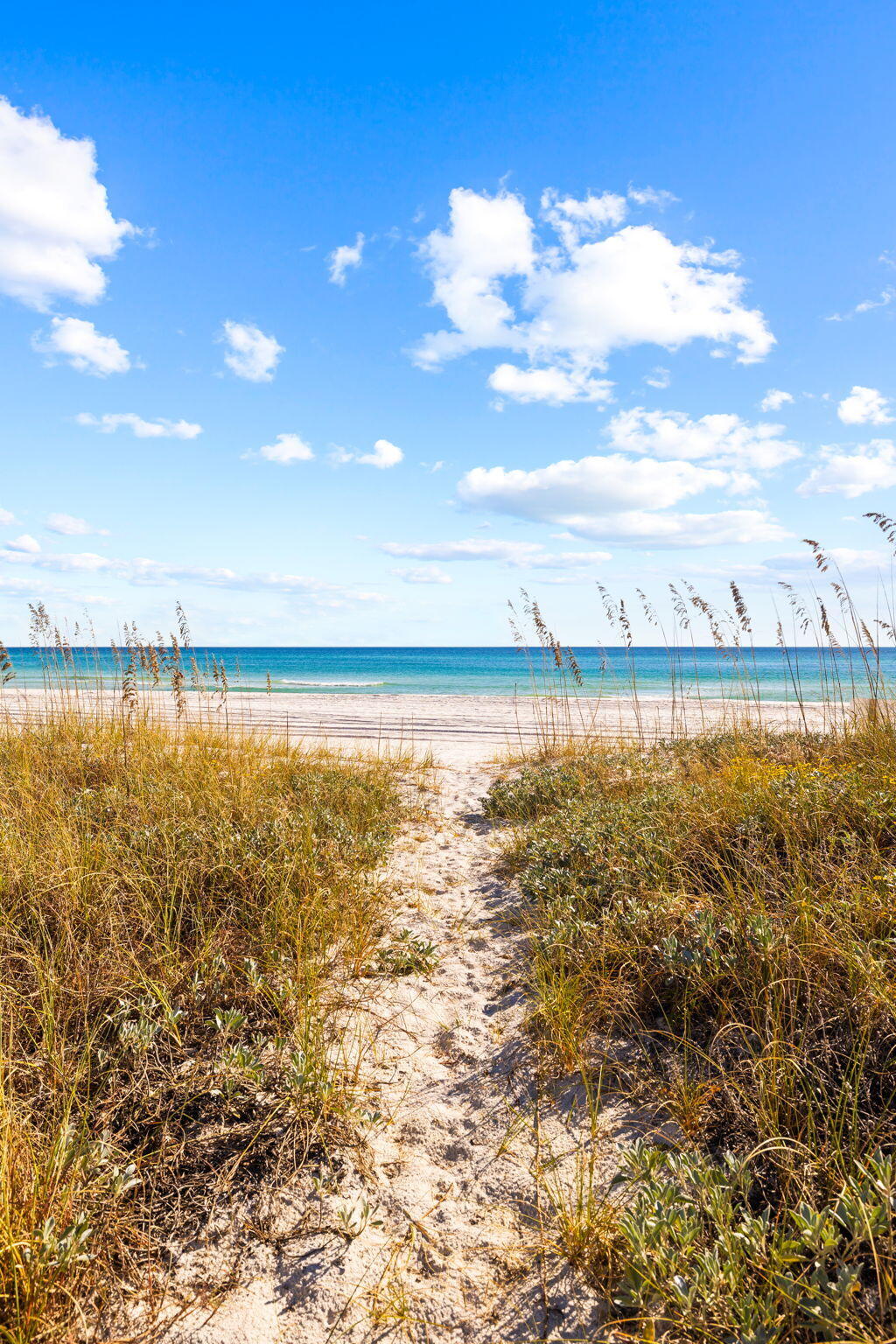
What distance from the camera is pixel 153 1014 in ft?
9.46

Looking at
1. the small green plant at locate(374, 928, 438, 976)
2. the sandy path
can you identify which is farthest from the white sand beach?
the sandy path

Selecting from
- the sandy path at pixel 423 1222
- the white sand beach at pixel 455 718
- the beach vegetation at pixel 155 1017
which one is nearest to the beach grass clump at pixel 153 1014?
the beach vegetation at pixel 155 1017

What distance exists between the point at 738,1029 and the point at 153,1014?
2590mm

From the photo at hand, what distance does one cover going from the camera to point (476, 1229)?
218 cm

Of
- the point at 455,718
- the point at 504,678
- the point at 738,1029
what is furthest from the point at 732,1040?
the point at 504,678

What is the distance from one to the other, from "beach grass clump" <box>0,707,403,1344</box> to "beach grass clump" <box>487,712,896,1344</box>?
1155mm

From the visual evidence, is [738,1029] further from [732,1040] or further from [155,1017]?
[155,1017]

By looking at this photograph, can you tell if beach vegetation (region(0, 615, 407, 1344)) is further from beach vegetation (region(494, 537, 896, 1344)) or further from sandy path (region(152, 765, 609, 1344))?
beach vegetation (region(494, 537, 896, 1344))

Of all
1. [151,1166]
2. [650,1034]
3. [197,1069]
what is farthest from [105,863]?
[650,1034]

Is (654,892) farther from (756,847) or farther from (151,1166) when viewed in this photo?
(151,1166)

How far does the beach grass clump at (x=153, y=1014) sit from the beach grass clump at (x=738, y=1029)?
1.15 m

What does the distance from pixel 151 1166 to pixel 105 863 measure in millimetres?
1945

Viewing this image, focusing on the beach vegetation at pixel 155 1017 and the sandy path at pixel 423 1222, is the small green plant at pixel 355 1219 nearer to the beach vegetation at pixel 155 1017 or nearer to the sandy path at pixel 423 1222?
the sandy path at pixel 423 1222

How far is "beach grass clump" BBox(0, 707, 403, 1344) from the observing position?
1.97 meters
